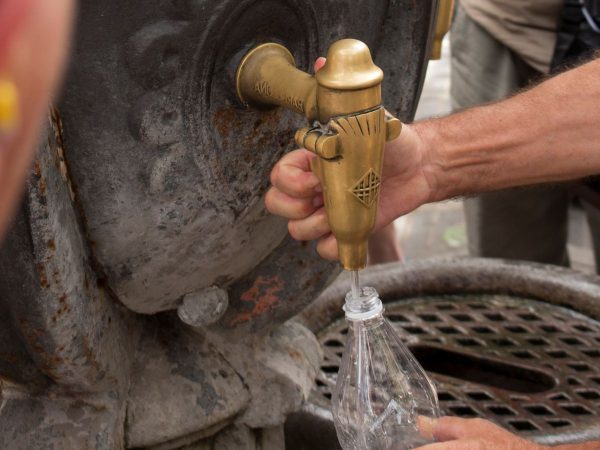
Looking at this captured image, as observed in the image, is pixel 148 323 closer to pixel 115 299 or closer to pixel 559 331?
pixel 115 299

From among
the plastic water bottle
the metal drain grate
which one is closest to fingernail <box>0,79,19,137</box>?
the plastic water bottle

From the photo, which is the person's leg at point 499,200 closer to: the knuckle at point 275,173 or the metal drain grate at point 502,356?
the metal drain grate at point 502,356

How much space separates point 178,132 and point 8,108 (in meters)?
0.58

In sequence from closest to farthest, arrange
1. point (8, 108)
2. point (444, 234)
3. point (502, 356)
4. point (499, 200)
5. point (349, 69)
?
point (8, 108)
point (349, 69)
point (502, 356)
point (499, 200)
point (444, 234)

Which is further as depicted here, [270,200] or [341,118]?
[270,200]

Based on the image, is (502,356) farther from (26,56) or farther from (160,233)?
(26,56)

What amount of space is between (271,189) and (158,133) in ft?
0.50

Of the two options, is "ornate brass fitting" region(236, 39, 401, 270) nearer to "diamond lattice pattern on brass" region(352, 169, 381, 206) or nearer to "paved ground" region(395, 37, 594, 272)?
"diamond lattice pattern on brass" region(352, 169, 381, 206)

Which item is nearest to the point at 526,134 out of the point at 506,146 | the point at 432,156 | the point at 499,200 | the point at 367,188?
the point at 506,146

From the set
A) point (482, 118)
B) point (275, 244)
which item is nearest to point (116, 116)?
point (275, 244)

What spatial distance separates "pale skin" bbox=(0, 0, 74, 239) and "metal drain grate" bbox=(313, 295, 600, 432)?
1093mm

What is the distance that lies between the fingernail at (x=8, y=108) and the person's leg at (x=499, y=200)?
6.16 feet

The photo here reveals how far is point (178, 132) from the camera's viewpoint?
2.86ft

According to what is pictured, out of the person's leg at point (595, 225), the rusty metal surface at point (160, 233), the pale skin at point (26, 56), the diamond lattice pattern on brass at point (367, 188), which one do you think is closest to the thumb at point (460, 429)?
the rusty metal surface at point (160, 233)
